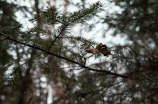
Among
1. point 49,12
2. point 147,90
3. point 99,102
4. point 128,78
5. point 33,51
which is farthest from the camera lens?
point 33,51

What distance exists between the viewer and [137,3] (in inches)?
106

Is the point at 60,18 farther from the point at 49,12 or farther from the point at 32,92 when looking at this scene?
the point at 32,92

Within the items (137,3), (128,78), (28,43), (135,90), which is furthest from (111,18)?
(28,43)

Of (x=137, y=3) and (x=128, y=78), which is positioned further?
(x=137, y=3)

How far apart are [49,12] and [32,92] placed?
1.12m

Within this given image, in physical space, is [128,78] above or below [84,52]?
below

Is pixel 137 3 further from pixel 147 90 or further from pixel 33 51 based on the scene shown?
pixel 33 51

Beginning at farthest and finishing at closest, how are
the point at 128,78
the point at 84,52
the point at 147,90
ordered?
the point at 128,78 < the point at 147,90 < the point at 84,52

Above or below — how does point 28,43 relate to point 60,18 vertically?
below

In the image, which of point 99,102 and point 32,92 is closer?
point 32,92

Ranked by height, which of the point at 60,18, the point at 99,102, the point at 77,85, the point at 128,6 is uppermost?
the point at 128,6

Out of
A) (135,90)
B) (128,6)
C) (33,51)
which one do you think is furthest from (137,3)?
(33,51)

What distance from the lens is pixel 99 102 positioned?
7.19 feet

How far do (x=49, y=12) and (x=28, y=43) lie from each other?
0.51 metres
